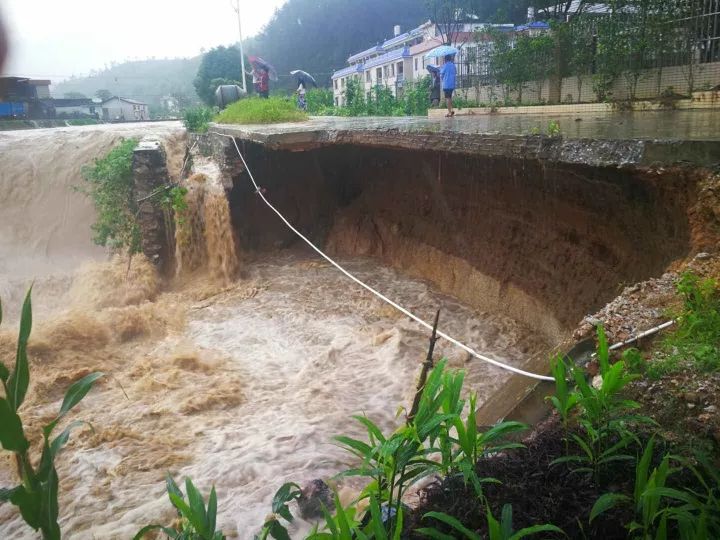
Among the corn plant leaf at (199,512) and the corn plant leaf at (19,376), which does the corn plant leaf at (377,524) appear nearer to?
the corn plant leaf at (199,512)

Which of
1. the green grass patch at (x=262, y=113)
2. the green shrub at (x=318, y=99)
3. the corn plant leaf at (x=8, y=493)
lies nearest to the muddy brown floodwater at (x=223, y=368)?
the corn plant leaf at (x=8, y=493)

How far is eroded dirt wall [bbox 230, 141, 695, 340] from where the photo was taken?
387 cm

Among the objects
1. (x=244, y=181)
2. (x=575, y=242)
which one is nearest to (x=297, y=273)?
(x=244, y=181)

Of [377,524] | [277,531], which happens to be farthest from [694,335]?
[277,531]

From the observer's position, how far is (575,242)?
466 cm

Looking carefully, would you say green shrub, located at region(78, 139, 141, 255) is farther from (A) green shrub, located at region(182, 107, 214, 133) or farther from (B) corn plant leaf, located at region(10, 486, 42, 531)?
(B) corn plant leaf, located at region(10, 486, 42, 531)

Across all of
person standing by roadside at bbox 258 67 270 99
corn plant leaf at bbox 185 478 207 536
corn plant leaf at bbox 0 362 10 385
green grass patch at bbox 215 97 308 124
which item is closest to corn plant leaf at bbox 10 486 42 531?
corn plant leaf at bbox 0 362 10 385

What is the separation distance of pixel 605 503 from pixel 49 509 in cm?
142

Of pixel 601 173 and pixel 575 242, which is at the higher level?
pixel 601 173

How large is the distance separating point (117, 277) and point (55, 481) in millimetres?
7025

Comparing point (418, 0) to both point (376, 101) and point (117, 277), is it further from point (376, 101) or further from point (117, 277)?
point (117, 277)

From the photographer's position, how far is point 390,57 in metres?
26.1

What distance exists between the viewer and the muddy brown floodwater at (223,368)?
337 centimetres

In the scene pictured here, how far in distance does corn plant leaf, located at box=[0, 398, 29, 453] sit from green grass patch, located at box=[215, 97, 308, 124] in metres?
8.76
